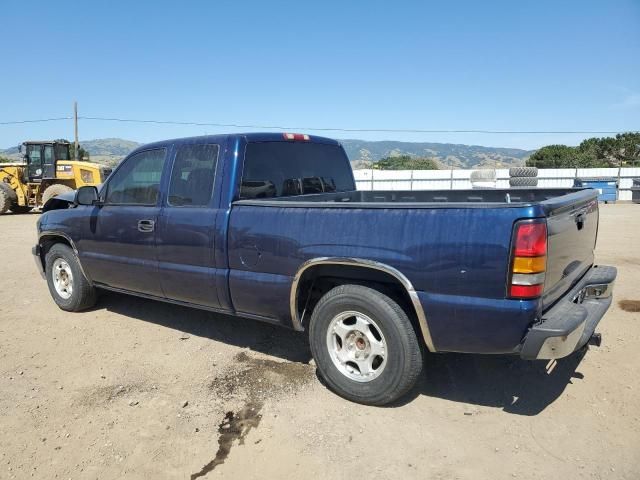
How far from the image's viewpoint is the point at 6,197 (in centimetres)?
1862

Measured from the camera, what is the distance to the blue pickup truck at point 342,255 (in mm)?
2881

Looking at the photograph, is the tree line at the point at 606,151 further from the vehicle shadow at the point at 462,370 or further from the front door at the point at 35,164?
the vehicle shadow at the point at 462,370

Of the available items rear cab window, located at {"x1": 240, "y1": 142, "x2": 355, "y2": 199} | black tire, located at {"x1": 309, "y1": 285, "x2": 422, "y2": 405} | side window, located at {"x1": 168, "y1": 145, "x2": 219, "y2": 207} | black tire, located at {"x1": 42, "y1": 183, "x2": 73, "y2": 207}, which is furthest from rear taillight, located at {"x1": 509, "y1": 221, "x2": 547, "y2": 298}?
black tire, located at {"x1": 42, "y1": 183, "x2": 73, "y2": 207}

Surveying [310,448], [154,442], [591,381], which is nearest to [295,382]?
[310,448]

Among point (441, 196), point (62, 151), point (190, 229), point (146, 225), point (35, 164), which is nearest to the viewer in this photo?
point (190, 229)

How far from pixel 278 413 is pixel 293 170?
2.20 m

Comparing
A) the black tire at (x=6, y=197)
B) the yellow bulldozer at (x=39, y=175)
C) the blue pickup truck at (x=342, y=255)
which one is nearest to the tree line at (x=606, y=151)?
the yellow bulldozer at (x=39, y=175)

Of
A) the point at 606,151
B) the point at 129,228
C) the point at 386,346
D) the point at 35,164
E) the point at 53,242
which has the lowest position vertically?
the point at 386,346

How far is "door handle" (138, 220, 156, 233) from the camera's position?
14.8 feet

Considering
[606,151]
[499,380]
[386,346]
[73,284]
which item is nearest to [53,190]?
[73,284]

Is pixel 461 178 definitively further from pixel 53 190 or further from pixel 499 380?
pixel 499 380

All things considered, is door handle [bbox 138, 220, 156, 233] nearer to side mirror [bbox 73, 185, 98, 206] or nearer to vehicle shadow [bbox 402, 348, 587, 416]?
side mirror [bbox 73, 185, 98, 206]

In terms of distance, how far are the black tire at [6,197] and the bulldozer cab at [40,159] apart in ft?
A: 2.34

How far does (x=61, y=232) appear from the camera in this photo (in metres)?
5.54
